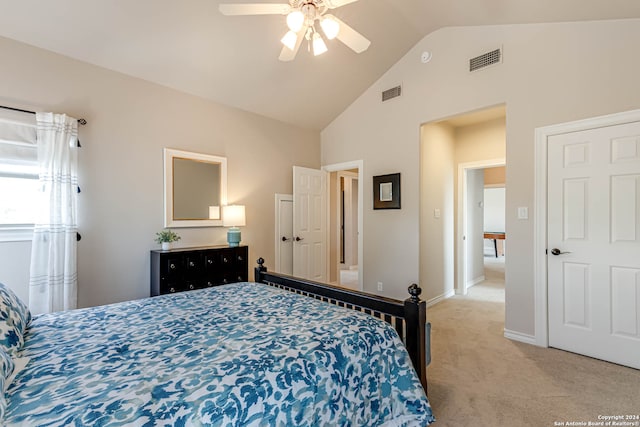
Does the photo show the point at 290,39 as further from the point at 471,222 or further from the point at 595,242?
the point at 471,222

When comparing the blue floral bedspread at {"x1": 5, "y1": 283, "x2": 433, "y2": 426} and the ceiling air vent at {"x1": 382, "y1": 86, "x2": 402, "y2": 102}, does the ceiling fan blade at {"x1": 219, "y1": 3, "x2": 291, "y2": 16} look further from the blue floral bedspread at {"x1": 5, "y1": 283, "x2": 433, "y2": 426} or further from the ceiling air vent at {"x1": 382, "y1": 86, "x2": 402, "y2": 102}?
the ceiling air vent at {"x1": 382, "y1": 86, "x2": 402, "y2": 102}

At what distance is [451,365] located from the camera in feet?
8.46

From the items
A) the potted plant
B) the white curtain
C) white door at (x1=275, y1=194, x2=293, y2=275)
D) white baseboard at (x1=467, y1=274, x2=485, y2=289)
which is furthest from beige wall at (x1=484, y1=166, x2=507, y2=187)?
the white curtain

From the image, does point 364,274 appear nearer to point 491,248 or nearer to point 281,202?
point 281,202

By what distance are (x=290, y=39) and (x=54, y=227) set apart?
8.46 feet

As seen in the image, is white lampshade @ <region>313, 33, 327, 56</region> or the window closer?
white lampshade @ <region>313, 33, 327, 56</region>

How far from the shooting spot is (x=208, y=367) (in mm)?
1135

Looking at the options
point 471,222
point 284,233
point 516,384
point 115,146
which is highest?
point 115,146

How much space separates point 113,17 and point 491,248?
10481 mm

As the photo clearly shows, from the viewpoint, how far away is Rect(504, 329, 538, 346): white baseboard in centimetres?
299

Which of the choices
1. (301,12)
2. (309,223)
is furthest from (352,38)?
(309,223)

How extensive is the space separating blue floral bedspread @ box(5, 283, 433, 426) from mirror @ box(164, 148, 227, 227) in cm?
177

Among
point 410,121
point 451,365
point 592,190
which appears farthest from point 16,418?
point 410,121

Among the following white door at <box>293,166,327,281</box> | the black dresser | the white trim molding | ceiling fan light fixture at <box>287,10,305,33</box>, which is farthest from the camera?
white door at <box>293,166,327,281</box>
